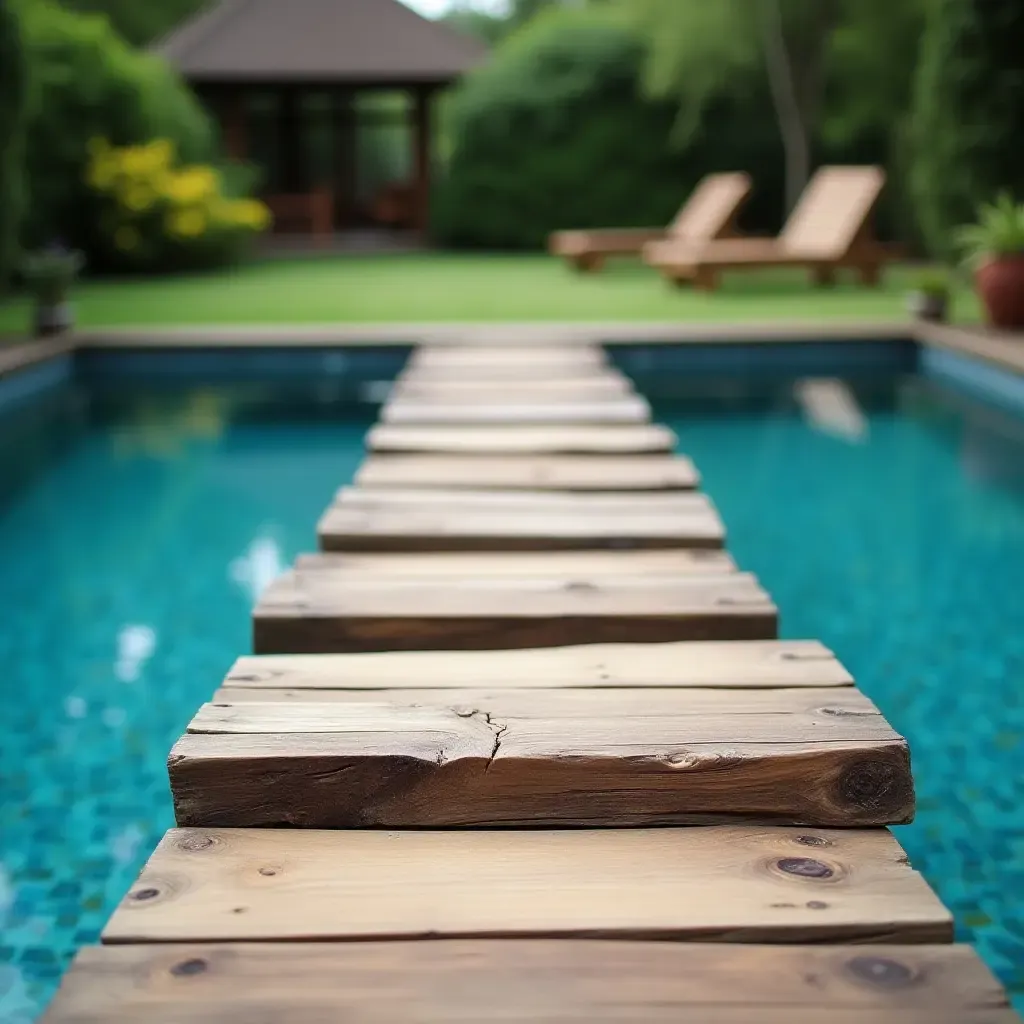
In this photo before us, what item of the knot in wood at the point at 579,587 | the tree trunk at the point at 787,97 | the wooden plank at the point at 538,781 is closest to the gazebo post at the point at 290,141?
the tree trunk at the point at 787,97

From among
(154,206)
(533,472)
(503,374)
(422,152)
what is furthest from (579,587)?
(422,152)

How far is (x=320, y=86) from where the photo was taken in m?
18.8

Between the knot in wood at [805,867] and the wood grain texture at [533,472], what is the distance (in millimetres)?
1910

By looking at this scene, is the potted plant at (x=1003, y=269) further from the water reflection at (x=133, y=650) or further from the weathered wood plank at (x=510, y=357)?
the water reflection at (x=133, y=650)

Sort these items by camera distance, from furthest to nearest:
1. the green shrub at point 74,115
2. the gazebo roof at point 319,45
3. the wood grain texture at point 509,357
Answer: the gazebo roof at point 319,45 → the green shrub at point 74,115 → the wood grain texture at point 509,357

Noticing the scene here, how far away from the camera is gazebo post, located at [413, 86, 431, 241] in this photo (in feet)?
58.7

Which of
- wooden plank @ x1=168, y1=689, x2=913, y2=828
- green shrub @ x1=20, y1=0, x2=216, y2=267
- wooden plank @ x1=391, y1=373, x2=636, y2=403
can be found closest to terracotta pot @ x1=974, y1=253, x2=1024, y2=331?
wooden plank @ x1=391, y1=373, x2=636, y2=403

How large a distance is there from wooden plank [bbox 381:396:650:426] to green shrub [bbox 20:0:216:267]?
9.81 metres

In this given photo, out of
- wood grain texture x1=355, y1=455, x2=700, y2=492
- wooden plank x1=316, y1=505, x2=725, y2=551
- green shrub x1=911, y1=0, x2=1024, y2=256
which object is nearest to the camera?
wooden plank x1=316, y1=505, x2=725, y2=551

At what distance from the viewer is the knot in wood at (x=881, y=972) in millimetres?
1206

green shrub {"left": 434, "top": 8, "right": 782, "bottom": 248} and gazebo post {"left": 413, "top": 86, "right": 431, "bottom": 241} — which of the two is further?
gazebo post {"left": 413, "top": 86, "right": 431, "bottom": 241}

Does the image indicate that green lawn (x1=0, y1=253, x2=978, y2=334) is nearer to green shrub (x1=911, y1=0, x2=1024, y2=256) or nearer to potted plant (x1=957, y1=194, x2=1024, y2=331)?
green shrub (x1=911, y1=0, x2=1024, y2=256)

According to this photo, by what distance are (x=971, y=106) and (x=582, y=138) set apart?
7439 mm

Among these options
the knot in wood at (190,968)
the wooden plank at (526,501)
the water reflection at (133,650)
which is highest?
the knot in wood at (190,968)
